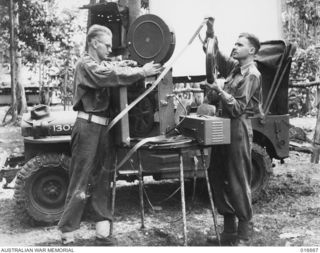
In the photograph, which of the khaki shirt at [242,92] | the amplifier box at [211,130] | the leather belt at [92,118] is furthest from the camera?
the leather belt at [92,118]

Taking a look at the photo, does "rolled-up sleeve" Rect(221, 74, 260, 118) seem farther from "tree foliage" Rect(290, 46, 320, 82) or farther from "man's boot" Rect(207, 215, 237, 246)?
"tree foliage" Rect(290, 46, 320, 82)

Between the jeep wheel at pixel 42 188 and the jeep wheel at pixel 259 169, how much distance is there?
2.38 metres

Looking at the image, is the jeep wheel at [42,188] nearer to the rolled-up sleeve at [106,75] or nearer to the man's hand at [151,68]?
the rolled-up sleeve at [106,75]

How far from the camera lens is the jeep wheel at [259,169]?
6062mm

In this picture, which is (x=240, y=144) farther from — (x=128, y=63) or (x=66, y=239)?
(x=66, y=239)

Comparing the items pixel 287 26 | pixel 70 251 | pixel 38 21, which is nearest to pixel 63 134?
pixel 70 251

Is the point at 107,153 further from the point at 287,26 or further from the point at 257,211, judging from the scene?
the point at 287,26

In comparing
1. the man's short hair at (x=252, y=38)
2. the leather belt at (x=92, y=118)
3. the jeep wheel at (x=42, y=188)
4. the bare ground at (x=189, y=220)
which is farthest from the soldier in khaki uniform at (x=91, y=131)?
the jeep wheel at (x=42, y=188)

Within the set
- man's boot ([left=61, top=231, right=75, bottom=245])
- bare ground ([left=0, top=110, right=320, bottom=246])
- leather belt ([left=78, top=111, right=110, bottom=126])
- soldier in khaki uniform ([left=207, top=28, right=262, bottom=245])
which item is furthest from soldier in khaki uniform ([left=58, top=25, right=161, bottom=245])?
soldier in khaki uniform ([left=207, top=28, right=262, bottom=245])

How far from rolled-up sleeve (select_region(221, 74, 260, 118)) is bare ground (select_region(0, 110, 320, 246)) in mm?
1315

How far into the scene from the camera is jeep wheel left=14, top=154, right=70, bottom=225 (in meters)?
5.21

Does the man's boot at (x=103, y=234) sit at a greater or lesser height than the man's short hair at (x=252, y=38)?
lesser

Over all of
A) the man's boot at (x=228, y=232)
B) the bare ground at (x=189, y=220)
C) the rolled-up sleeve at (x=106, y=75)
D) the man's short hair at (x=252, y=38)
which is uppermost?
the man's short hair at (x=252, y=38)

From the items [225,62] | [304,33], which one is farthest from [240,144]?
[304,33]
